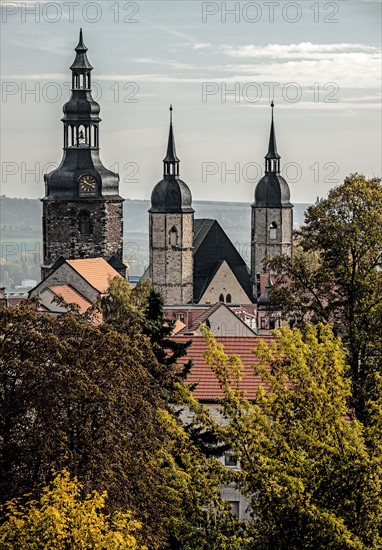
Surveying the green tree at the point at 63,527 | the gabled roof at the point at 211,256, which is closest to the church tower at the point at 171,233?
the gabled roof at the point at 211,256

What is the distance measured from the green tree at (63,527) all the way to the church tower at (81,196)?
68.2 meters

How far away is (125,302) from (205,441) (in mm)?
32624

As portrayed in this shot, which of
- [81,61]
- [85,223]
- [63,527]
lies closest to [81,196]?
[85,223]

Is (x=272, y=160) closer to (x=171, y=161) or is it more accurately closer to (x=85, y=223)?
(x=171, y=161)

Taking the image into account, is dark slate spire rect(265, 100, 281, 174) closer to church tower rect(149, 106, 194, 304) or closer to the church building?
the church building

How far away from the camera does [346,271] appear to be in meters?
36.8

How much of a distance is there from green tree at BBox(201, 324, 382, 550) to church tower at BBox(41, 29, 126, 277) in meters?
64.6

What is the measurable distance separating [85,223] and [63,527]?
72400 mm

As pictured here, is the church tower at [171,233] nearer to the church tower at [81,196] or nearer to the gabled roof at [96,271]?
the church tower at [81,196]

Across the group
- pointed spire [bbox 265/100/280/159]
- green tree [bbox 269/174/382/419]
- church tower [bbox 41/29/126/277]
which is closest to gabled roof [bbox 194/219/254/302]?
pointed spire [bbox 265/100/280/159]

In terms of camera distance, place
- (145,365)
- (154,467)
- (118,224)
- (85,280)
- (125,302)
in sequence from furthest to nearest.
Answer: (118,224)
(85,280)
(125,302)
(145,365)
(154,467)

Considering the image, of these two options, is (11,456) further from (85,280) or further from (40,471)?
(85,280)

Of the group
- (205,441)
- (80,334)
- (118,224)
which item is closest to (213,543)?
(80,334)

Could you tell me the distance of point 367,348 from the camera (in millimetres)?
36000
